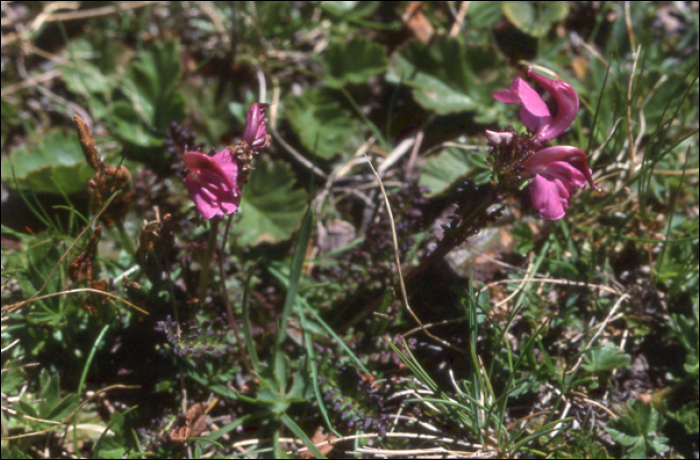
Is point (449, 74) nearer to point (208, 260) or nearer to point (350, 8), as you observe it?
point (350, 8)

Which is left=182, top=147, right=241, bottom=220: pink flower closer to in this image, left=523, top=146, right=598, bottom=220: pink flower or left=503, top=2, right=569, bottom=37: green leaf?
left=523, top=146, right=598, bottom=220: pink flower

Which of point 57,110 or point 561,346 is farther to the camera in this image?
point 57,110

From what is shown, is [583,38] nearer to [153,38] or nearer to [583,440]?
[583,440]

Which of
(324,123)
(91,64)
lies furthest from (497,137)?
(91,64)

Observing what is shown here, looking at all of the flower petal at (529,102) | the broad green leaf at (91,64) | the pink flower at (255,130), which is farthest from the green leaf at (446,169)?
the broad green leaf at (91,64)

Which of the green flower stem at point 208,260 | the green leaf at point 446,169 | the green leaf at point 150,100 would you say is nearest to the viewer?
the green flower stem at point 208,260

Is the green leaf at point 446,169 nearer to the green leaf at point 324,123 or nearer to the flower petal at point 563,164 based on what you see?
the green leaf at point 324,123

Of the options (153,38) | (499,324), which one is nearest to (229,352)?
(499,324)
